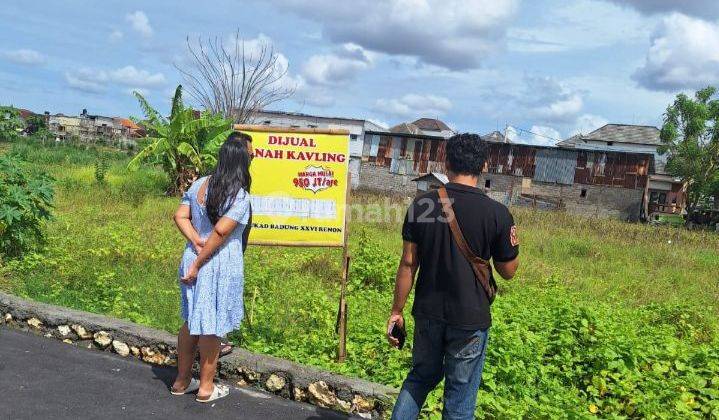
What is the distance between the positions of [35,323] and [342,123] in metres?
43.6

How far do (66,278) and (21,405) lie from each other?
12.3 ft

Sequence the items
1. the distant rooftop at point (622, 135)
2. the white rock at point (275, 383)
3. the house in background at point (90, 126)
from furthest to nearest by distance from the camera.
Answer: the house in background at point (90, 126), the distant rooftop at point (622, 135), the white rock at point (275, 383)

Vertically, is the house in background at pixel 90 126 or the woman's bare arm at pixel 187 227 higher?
the house in background at pixel 90 126

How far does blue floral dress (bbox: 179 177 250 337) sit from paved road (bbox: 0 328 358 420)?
1.80ft

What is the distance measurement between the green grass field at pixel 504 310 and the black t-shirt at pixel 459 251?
36.7 inches

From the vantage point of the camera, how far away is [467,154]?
318 centimetres

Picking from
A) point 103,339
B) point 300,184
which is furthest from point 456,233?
point 103,339

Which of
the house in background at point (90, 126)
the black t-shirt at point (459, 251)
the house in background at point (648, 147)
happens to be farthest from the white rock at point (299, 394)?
the house in background at point (90, 126)

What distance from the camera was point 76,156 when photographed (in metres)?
30.7

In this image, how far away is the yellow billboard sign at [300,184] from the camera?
5551 mm

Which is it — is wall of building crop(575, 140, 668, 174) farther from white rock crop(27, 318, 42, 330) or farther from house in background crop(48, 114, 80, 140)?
house in background crop(48, 114, 80, 140)

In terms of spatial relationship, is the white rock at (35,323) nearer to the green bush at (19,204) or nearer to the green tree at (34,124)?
the green bush at (19,204)

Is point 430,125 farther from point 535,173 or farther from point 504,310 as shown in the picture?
point 504,310

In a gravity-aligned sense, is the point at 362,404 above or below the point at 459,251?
below
